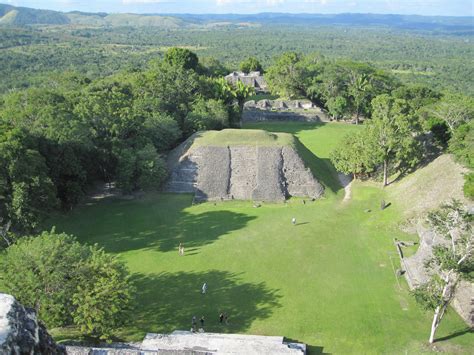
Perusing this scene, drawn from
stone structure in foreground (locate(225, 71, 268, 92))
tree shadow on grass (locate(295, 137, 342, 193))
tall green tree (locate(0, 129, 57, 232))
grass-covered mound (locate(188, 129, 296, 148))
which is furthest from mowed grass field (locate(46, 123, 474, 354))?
stone structure in foreground (locate(225, 71, 268, 92))

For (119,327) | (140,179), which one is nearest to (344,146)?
(140,179)

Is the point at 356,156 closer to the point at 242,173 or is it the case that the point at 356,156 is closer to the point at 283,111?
the point at 242,173

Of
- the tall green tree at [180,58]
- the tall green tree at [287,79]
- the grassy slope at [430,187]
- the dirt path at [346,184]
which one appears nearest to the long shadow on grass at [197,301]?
the grassy slope at [430,187]

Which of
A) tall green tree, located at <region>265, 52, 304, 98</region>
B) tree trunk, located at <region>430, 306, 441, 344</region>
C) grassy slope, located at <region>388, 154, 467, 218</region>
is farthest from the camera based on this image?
tall green tree, located at <region>265, 52, 304, 98</region>

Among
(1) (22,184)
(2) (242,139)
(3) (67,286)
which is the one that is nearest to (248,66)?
(2) (242,139)

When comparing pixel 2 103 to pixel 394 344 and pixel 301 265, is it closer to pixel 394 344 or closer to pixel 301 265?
pixel 301 265

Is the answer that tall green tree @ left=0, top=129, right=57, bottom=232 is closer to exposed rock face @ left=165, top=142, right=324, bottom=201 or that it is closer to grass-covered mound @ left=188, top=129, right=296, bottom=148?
exposed rock face @ left=165, top=142, right=324, bottom=201
